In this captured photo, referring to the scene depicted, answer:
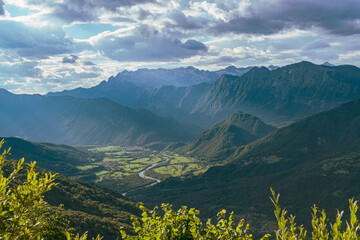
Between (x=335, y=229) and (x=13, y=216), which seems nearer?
(x=335, y=229)

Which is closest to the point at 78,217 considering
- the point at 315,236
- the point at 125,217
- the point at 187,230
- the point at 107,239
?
the point at 107,239

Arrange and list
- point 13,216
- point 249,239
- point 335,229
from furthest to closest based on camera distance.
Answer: point 249,239 < point 13,216 < point 335,229

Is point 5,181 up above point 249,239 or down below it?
above

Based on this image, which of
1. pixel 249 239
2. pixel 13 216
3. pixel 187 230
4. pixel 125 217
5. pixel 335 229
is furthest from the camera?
pixel 125 217

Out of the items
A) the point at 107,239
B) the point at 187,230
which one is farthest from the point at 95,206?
the point at 187,230

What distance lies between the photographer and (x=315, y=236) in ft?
51.5

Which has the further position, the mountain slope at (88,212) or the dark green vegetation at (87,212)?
the dark green vegetation at (87,212)

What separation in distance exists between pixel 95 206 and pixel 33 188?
7020 inches

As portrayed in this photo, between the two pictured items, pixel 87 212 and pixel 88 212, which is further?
pixel 88 212

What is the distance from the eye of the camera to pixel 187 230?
23.6 m

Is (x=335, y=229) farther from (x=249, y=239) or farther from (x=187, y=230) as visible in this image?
(x=187, y=230)

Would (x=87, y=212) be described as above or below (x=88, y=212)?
above

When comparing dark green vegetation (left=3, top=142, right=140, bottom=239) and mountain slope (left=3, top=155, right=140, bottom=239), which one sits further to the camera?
dark green vegetation (left=3, top=142, right=140, bottom=239)

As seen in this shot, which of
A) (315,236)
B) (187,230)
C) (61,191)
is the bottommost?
(61,191)
